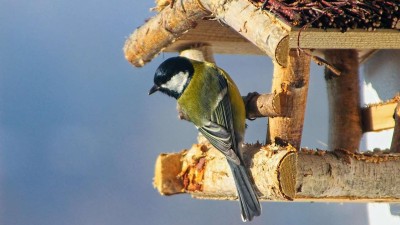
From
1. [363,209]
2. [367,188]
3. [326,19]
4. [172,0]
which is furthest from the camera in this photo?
[363,209]

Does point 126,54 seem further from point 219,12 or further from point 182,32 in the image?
point 219,12

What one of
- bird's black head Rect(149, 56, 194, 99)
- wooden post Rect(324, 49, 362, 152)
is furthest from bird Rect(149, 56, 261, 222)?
wooden post Rect(324, 49, 362, 152)

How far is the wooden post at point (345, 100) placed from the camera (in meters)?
1.84

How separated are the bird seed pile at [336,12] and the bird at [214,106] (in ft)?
0.95

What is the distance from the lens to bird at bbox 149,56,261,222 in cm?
155

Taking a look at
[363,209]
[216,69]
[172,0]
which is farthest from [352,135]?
[363,209]

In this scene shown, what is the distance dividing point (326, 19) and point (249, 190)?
13.3 inches

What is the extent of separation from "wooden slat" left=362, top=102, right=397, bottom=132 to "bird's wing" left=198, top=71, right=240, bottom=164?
344 mm

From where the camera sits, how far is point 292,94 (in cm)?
151

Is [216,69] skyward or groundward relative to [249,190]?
skyward

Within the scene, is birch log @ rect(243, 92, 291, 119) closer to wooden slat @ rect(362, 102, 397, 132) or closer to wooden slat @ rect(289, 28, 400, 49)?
wooden slat @ rect(289, 28, 400, 49)

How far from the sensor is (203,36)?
1853 mm

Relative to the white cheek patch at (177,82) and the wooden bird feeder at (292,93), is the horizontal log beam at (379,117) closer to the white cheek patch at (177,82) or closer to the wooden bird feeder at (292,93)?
the wooden bird feeder at (292,93)

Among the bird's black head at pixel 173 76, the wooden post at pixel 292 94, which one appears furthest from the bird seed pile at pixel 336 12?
the bird's black head at pixel 173 76
